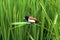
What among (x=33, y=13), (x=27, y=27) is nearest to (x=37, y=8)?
(x=33, y=13)

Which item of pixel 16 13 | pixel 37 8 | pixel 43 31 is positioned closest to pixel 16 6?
pixel 16 13

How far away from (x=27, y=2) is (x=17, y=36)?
0.28 m

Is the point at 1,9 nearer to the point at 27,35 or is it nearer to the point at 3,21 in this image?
the point at 3,21

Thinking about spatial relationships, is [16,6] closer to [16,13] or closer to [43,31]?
[16,13]

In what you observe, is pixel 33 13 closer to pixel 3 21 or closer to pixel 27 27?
pixel 27 27

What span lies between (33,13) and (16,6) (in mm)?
144

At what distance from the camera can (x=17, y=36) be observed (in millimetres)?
1321

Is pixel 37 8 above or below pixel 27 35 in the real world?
above

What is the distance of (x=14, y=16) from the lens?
1.33 meters

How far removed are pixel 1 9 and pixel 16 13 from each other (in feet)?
0.39

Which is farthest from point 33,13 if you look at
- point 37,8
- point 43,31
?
point 43,31

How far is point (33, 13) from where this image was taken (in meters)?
1.33

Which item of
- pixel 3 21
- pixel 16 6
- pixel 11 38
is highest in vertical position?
pixel 16 6

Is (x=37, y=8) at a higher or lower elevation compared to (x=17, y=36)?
higher
